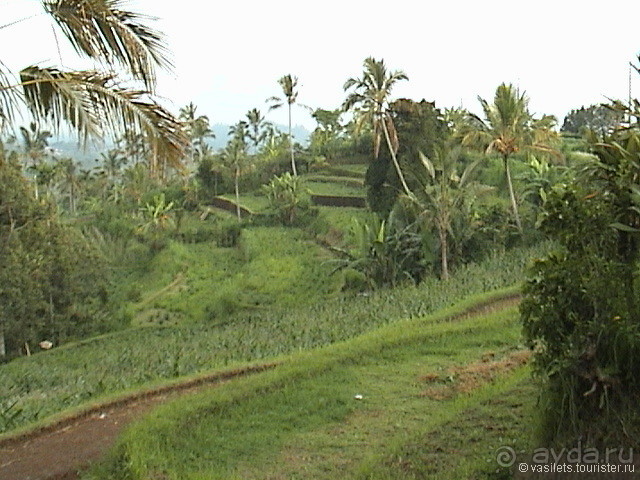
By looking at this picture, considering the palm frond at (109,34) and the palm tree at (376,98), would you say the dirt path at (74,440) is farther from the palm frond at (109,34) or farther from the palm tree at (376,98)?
the palm tree at (376,98)

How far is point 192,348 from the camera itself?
53.3ft

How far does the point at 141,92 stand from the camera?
17.8 ft

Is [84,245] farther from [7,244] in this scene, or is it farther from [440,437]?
[440,437]

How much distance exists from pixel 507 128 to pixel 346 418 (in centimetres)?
1758

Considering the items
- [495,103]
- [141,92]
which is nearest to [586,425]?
[141,92]

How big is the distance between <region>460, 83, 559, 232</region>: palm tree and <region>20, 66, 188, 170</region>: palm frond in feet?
61.7

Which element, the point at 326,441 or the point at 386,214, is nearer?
the point at 326,441

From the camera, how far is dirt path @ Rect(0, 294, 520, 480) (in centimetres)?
637

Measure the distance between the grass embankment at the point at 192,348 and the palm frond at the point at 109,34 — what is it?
5.03 m

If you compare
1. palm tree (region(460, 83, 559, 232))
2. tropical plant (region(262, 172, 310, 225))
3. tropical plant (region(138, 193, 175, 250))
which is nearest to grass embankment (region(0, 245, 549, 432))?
palm tree (region(460, 83, 559, 232))

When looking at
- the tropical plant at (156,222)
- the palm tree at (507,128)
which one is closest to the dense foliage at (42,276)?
the tropical plant at (156,222)

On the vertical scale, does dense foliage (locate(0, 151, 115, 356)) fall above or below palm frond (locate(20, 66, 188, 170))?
below

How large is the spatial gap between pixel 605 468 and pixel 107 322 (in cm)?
A: 2712

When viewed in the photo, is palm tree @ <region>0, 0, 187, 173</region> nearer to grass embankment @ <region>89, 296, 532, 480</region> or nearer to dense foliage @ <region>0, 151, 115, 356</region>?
grass embankment @ <region>89, 296, 532, 480</region>
